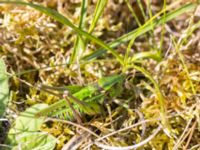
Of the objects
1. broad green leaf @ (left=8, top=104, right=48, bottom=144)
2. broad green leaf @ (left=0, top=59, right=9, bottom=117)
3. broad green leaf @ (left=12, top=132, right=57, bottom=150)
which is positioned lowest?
broad green leaf @ (left=12, top=132, right=57, bottom=150)

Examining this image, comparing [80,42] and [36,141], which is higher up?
[80,42]

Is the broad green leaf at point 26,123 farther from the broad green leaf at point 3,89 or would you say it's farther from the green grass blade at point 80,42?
the green grass blade at point 80,42

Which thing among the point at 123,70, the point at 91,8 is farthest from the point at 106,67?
the point at 91,8

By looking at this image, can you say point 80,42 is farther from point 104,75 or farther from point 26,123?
point 26,123

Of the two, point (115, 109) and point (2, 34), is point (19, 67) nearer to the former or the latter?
point (2, 34)

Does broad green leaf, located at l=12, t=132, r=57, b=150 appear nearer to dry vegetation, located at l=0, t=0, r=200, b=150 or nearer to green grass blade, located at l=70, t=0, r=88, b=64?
dry vegetation, located at l=0, t=0, r=200, b=150

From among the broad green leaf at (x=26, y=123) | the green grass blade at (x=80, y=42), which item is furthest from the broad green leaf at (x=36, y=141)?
the green grass blade at (x=80, y=42)

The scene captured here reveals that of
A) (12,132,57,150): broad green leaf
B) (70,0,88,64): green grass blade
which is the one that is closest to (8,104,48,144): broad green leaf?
(12,132,57,150): broad green leaf

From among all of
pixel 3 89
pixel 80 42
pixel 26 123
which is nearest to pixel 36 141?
pixel 26 123
